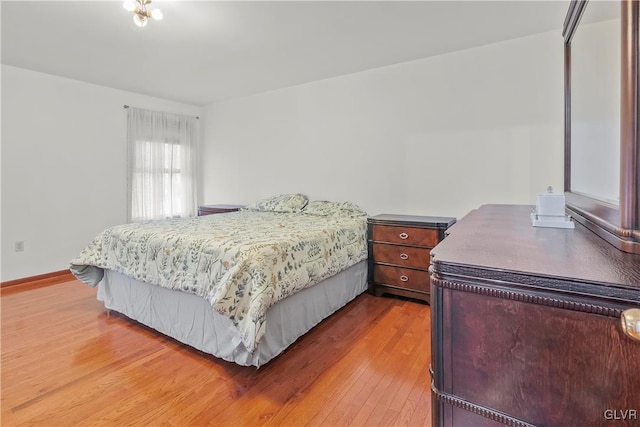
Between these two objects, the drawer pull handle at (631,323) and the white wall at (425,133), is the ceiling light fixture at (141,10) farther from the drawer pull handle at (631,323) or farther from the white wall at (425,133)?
the drawer pull handle at (631,323)

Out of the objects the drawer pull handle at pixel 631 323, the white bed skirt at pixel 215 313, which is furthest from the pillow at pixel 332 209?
the drawer pull handle at pixel 631 323

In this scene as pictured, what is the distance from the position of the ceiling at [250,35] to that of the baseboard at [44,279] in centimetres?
230

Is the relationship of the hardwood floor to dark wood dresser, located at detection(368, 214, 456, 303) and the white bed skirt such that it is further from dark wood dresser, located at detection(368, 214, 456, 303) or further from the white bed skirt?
Answer: dark wood dresser, located at detection(368, 214, 456, 303)

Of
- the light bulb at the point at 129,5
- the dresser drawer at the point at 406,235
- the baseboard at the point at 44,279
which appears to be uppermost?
the light bulb at the point at 129,5

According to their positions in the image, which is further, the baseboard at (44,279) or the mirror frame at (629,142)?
the baseboard at (44,279)

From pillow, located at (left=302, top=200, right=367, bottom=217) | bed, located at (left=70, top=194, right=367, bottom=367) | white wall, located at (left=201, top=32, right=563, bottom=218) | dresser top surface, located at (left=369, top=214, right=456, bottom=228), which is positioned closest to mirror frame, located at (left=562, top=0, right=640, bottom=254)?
bed, located at (left=70, top=194, right=367, bottom=367)

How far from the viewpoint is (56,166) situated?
147 inches

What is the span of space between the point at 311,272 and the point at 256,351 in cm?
63

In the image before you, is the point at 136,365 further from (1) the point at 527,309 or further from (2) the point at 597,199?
(2) the point at 597,199

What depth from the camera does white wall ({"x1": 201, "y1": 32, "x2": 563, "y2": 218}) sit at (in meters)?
2.76

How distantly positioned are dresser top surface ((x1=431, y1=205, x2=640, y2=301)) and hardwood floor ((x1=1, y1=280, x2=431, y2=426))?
0.96 m

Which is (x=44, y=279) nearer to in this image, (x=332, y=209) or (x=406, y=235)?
(x=332, y=209)

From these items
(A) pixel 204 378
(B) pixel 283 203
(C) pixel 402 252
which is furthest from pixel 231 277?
(B) pixel 283 203

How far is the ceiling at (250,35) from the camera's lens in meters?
2.28
